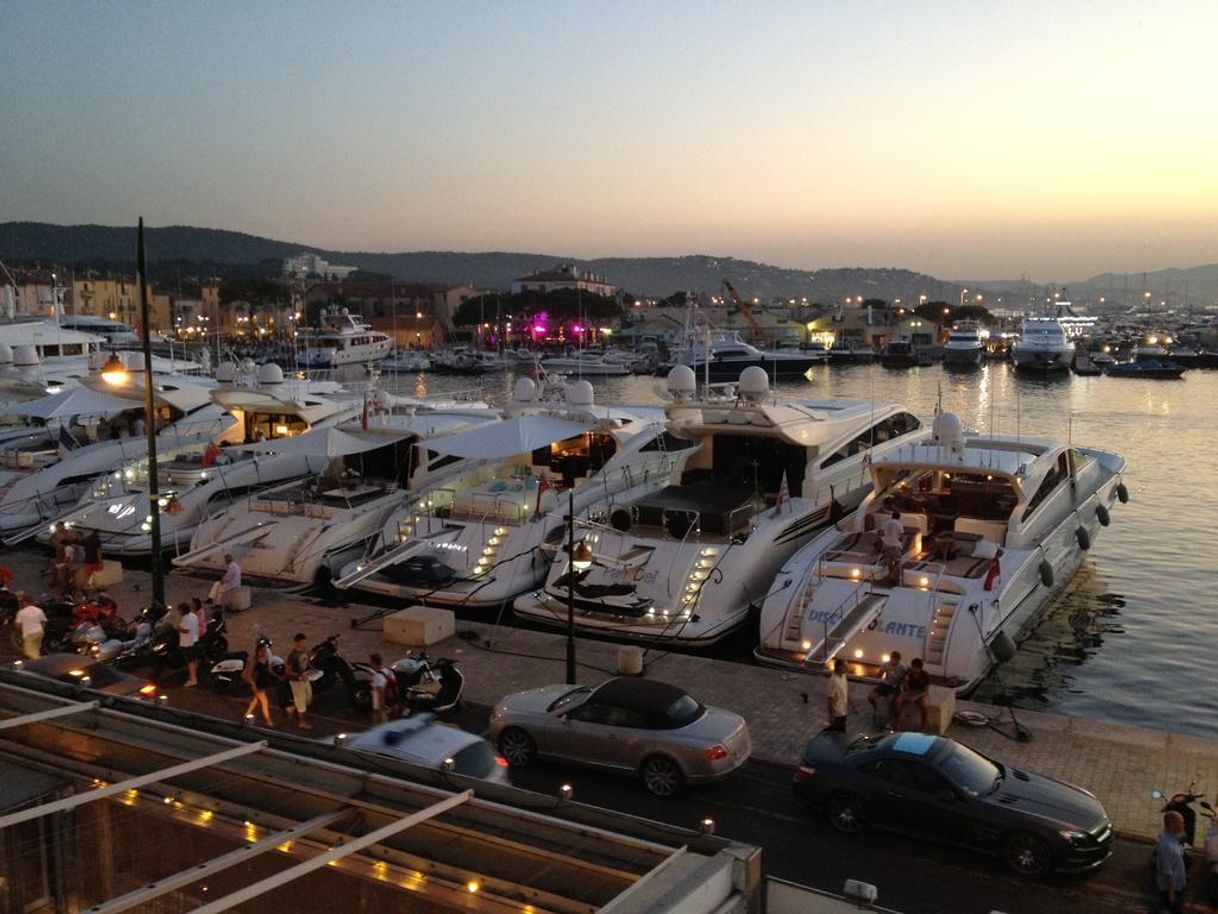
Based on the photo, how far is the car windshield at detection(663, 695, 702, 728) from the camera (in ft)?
38.0

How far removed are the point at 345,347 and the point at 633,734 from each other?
93188mm

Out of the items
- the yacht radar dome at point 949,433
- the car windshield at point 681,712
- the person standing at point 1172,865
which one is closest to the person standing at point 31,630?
the car windshield at point 681,712

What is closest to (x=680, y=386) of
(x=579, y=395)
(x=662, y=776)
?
(x=579, y=395)

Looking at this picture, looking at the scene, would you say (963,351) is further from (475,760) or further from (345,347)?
(475,760)

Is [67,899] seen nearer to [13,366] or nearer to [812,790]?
[812,790]

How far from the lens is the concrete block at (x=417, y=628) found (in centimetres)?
1711

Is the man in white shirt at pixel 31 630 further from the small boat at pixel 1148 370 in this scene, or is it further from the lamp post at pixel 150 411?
the small boat at pixel 1148 370

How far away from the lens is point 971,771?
10250 mm

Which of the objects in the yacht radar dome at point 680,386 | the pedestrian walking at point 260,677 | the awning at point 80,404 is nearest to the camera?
the pedestrian walking at point 260,677

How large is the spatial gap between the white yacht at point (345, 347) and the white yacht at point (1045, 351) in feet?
212

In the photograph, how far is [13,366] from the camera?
39.3 meters

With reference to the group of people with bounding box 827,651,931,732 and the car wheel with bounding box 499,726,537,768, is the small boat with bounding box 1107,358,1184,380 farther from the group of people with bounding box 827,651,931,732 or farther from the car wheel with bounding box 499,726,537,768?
the car wheel with bounding box 499,726,537,768

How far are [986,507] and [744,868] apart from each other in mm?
16661

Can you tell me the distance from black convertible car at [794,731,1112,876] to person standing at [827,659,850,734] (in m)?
1.55
